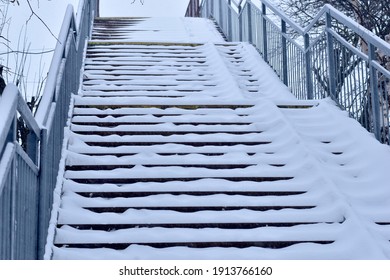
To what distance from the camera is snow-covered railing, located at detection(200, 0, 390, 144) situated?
215 inches

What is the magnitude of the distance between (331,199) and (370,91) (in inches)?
59.4

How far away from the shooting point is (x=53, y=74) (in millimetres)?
4602

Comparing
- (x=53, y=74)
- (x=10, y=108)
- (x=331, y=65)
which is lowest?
(x=331, y=65)

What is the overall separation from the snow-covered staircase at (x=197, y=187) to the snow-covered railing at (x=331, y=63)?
37cm

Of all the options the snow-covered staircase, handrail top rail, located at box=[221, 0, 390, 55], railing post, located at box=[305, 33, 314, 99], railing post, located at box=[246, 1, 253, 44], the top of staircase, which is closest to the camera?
the snow-covered staircase

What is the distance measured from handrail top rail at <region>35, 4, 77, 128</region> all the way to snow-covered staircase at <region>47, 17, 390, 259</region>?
66 centimetres

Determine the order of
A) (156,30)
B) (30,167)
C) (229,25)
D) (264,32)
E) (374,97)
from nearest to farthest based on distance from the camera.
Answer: (30,167), (374,97), (264,32), (229,25), (156,30)

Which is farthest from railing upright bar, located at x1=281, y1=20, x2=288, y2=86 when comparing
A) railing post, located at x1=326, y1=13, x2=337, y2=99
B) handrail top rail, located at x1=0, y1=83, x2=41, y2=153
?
handrail top rail, located at x1=0, y1=83, x2=41, y2=153

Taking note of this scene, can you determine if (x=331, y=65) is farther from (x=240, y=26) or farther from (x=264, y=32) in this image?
(x=240, y=26)

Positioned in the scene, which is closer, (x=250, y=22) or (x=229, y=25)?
(x=250, y=22)

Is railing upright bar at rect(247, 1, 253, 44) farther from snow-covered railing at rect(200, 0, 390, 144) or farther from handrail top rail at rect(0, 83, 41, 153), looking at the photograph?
handrail top rail at rect(0, 83, 41, 153)

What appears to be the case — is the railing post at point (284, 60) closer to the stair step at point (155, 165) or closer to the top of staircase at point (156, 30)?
the stair step at point (155, 165)

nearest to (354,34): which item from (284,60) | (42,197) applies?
(284,60)

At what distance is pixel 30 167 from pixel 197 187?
1.46 m
